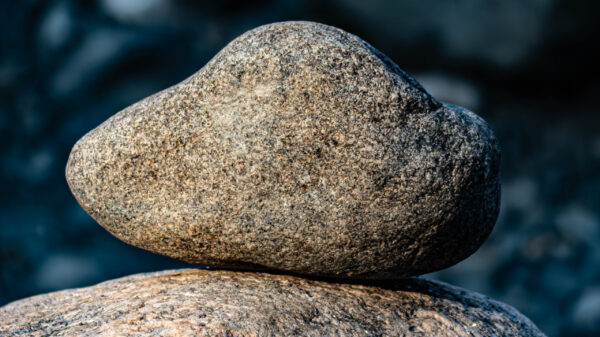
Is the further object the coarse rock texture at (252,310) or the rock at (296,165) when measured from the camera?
the rock at (296,165)

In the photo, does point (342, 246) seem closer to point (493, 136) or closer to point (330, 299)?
point (330, 299)

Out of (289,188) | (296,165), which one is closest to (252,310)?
(289,188)

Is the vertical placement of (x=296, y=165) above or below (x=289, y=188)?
above

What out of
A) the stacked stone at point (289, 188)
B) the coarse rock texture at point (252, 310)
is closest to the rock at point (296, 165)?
the stacked stone at point (289, 188)

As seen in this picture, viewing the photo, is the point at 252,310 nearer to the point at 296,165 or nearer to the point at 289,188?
the point at 289,188

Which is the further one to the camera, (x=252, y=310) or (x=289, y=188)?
(x=289, y=188)

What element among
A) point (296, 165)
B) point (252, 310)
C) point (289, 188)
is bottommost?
point (252, 310)

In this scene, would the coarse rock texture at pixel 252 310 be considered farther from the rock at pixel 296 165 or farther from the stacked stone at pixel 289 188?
the rock at pixel 296 165
